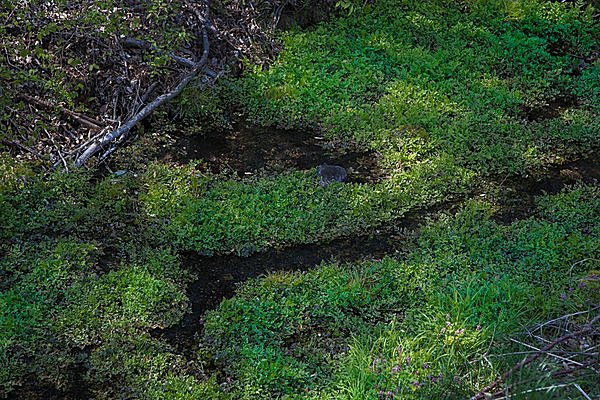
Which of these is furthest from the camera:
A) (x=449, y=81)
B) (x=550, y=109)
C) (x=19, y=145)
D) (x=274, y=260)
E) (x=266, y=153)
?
(x=449, y=81)

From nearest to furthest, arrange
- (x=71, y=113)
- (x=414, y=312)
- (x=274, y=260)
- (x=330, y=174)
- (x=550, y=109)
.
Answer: (x=414, y=312)
(x=274, y=260)
(x=330, y=174)
(x=71, y=113)
(x=550, y=109)

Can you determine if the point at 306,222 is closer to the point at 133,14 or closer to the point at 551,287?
the point at 551,287

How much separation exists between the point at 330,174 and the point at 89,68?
2293 mm

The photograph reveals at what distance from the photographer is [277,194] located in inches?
214

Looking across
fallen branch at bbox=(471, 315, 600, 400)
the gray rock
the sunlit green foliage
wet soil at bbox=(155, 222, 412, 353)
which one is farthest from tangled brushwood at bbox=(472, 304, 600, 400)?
the sunlit green foliage

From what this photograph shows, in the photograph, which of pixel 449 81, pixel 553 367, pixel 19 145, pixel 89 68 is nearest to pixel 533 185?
pixel 449 81

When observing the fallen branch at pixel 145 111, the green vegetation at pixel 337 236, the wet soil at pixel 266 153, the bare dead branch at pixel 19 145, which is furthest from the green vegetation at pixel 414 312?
the bare dead branch at pixel 19 145

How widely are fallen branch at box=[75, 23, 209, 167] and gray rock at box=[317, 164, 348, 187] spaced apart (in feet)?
5.31

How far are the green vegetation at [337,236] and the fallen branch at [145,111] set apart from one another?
0.63 ft

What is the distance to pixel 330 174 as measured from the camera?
573cm

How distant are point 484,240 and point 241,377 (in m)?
2.10

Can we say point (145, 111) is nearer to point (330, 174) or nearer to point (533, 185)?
point (330, 174)

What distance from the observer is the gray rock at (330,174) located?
568 cm

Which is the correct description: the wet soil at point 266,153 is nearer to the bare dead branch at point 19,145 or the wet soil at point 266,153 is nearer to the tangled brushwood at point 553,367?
the bare dead branch at point 19,145
